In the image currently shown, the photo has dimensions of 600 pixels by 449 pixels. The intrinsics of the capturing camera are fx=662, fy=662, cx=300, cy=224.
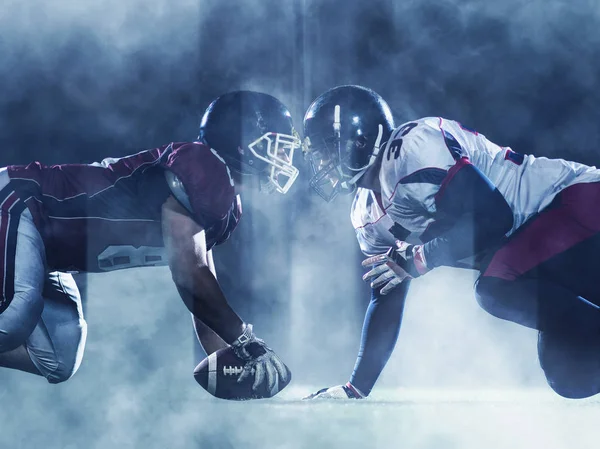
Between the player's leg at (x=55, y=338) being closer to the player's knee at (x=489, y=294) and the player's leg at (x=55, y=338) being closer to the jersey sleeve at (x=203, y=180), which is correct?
the jersey sleeve at (x=203, y=180)

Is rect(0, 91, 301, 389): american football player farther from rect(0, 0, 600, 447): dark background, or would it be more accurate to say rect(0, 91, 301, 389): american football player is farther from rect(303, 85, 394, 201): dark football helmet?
rect(0, 0, 600, 447): dark background

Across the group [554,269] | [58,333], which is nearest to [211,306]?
[58,333]

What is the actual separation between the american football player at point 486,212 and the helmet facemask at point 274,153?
0.24ft

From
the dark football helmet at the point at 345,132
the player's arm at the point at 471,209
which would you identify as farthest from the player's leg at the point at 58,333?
the player's arm at the point at 471,209

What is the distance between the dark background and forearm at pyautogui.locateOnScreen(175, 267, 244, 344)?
0.65m

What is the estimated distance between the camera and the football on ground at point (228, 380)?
1.81 metres

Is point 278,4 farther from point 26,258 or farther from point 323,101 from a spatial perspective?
point 26,258

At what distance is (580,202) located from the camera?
6.18ft

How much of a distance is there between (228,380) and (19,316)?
2.04 feet

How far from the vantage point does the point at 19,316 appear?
6.15 feet

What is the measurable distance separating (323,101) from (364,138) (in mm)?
189

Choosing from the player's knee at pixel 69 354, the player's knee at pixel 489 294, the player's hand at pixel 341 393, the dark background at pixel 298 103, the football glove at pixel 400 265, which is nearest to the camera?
the player's knee at pixel 489 294

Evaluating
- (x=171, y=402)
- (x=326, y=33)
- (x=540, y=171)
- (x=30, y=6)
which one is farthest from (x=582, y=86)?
(x=30, y=6)

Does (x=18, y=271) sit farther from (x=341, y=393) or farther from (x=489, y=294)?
(x=489, y=294)
